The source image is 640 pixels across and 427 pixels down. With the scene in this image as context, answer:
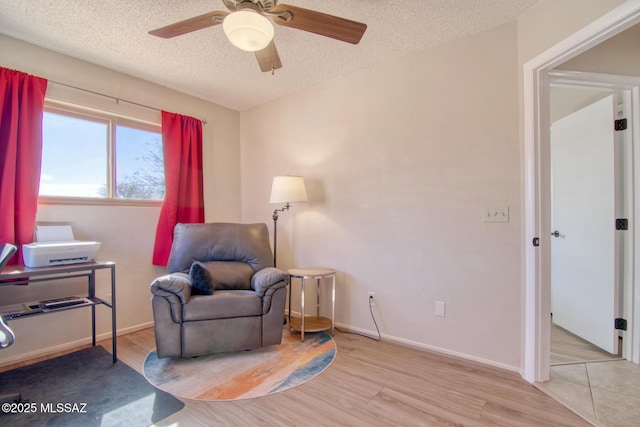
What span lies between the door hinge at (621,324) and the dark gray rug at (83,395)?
3155 millimetres

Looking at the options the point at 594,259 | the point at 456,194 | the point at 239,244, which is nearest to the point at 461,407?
the point at 456,194

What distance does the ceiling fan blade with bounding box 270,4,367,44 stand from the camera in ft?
5.03

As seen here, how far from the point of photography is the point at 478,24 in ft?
7.14

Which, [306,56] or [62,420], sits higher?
[306,56]

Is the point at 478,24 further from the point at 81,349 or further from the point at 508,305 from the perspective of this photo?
the point at 81,349

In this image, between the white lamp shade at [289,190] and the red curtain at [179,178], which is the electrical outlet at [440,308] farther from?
the red curtain at [179,178]

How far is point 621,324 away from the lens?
7.58 feet

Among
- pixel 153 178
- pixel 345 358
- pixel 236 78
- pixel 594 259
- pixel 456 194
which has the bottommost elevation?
pixel 345 358

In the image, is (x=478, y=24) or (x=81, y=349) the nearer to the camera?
(x=478, y=24)

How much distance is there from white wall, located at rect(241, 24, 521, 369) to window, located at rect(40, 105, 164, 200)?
4.91 feet

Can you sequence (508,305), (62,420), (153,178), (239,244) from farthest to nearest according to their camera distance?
(153,178) < (239,244) < (508,305) < (62,420)

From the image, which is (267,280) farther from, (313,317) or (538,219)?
(538,219)

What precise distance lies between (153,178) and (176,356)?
5.95 ft

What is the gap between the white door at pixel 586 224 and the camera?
7.77 ft
